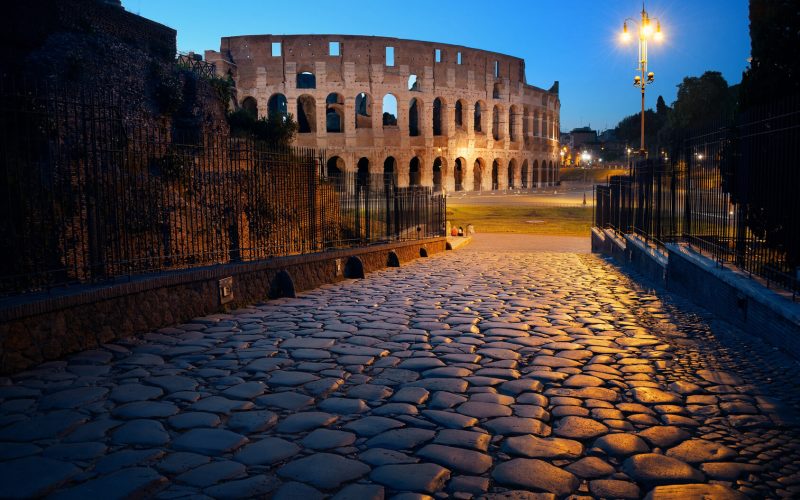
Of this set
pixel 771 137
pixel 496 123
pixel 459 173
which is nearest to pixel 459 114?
pixel 496 123

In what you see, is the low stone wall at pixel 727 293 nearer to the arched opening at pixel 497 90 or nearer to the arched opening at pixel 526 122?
the arched opening at pixel 497 90

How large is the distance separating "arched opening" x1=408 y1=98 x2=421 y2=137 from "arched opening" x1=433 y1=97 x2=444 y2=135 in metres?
1.66

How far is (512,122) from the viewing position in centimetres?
5694

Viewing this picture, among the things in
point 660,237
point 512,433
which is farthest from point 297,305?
point 660,237

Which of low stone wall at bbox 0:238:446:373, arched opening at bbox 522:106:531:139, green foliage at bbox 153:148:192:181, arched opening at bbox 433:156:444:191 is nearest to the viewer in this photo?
low stone wall at bbox 0:238:446:373

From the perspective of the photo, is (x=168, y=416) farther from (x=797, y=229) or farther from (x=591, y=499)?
(x=797, y=229)

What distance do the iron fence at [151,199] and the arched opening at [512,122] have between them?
128 feet

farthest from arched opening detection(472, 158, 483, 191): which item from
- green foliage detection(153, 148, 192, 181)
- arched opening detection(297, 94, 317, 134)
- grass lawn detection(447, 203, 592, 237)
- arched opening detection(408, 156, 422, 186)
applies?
green foliage detection(153, 148, 192, 181)

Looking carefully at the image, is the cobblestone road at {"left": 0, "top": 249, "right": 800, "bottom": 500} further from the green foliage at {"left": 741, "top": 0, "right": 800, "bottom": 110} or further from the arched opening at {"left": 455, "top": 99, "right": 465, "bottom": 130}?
the arched opening at {"left": 455, "top": 99, "right": 465, "bottom": 130}

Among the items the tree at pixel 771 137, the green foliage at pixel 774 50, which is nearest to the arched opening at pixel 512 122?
the green foliage at pixel 774 50

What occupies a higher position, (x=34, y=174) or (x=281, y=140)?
(x=281, y=140)

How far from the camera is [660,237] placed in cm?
1088

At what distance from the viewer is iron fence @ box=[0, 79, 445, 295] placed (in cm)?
662

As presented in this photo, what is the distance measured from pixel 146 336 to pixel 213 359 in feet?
4.17
